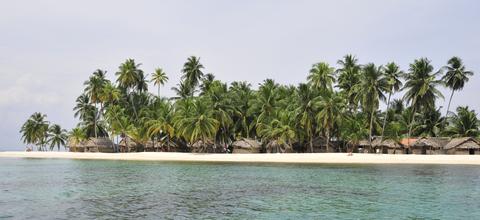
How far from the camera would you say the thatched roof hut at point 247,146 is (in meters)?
66.3

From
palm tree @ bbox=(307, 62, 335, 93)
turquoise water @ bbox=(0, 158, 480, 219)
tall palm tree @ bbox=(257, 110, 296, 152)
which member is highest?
palm tree @ bbox=(307, 62, 335, 93)

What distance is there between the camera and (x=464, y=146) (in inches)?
2184

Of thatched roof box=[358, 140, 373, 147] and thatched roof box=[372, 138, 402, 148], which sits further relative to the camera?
thatched roof box=[358, 140, 373, 147]

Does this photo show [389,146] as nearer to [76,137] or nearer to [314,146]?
[314,146]

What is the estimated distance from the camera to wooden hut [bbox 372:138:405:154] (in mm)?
61156

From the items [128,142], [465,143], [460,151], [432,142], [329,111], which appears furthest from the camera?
[128,142]

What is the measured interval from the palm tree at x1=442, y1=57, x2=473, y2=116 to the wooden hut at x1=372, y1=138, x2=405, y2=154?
34.1 ft

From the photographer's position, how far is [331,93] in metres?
63.7

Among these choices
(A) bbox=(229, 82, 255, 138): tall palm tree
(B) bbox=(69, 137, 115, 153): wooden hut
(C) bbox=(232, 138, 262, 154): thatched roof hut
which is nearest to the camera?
(C) bbox=(232, 138, 262, 154): thatched roof hut

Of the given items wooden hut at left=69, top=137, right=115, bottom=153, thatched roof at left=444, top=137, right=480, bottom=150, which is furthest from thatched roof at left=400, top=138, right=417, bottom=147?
wooden hut at left=69, top=137, right=115, bottom=153

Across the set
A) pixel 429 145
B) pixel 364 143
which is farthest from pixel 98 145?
pixel 429 145

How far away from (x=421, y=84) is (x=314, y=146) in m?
17.2

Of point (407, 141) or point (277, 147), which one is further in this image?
point (277, 147)

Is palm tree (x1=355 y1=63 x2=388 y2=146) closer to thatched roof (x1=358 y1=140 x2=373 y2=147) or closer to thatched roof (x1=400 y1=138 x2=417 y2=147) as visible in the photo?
thatched roof (x1=358 y1=140 x2=373 y2=147)
